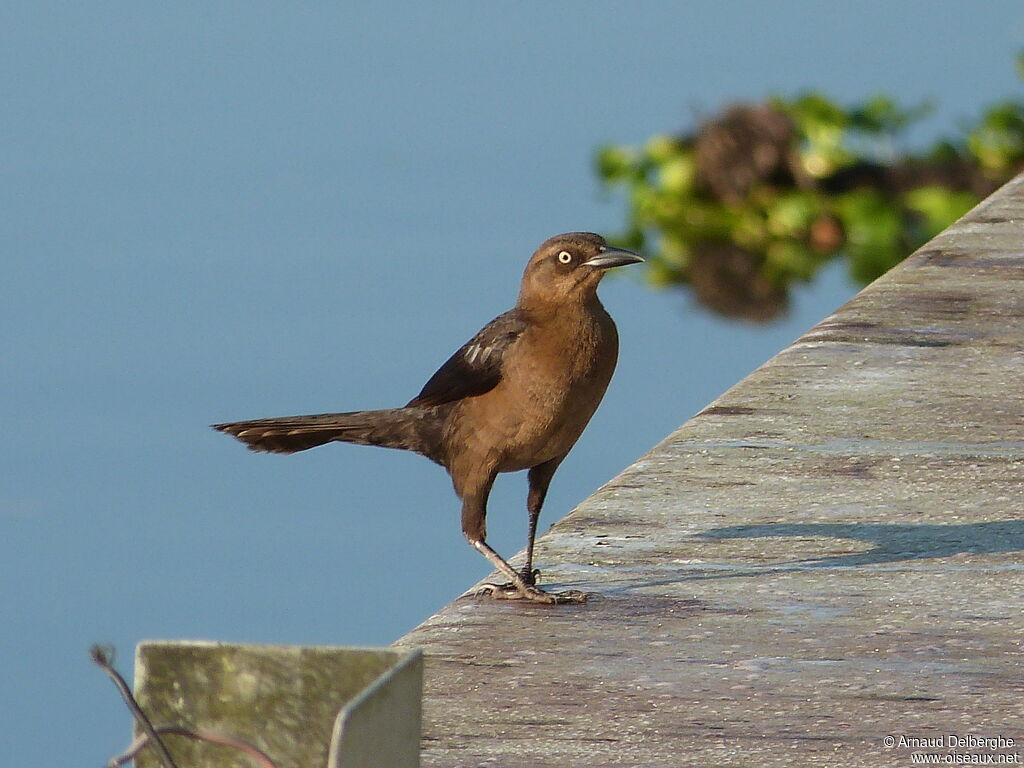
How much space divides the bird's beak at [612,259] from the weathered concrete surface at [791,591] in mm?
570

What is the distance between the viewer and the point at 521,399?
3951 millimetres

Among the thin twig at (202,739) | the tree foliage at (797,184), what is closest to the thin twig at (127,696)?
the thin twig at (202,739)

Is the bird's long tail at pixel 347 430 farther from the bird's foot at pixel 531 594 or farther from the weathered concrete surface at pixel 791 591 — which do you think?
the bird's foot at pixel 531 594

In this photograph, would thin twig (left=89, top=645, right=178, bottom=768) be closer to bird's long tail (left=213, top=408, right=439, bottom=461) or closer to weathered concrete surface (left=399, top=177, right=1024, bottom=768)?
weathered concrete surface (left=399, top=177, right=1024, bottom=768)

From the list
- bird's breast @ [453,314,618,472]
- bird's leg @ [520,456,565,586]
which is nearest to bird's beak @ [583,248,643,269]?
bird's breast @ [453,314,618,472]

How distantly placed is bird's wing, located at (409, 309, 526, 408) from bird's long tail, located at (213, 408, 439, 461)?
0.29 feet

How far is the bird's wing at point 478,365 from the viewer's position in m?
4.05

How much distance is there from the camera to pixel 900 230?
39.0ft

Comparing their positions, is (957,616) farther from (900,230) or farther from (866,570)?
(900,230)

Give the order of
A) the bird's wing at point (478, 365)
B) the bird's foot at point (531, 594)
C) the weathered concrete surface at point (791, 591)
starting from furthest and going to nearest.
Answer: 1. the bird's wing at point (478, 365)
2. the bird's foot at point (531, 594)
3. the weathered concrete surface at point (791, 591)

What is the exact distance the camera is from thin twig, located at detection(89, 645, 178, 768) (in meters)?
1.77

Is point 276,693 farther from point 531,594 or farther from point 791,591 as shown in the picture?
point 791,591

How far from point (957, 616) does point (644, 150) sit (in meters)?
9.40

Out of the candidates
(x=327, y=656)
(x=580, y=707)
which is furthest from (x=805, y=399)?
(x=327, y=656)
